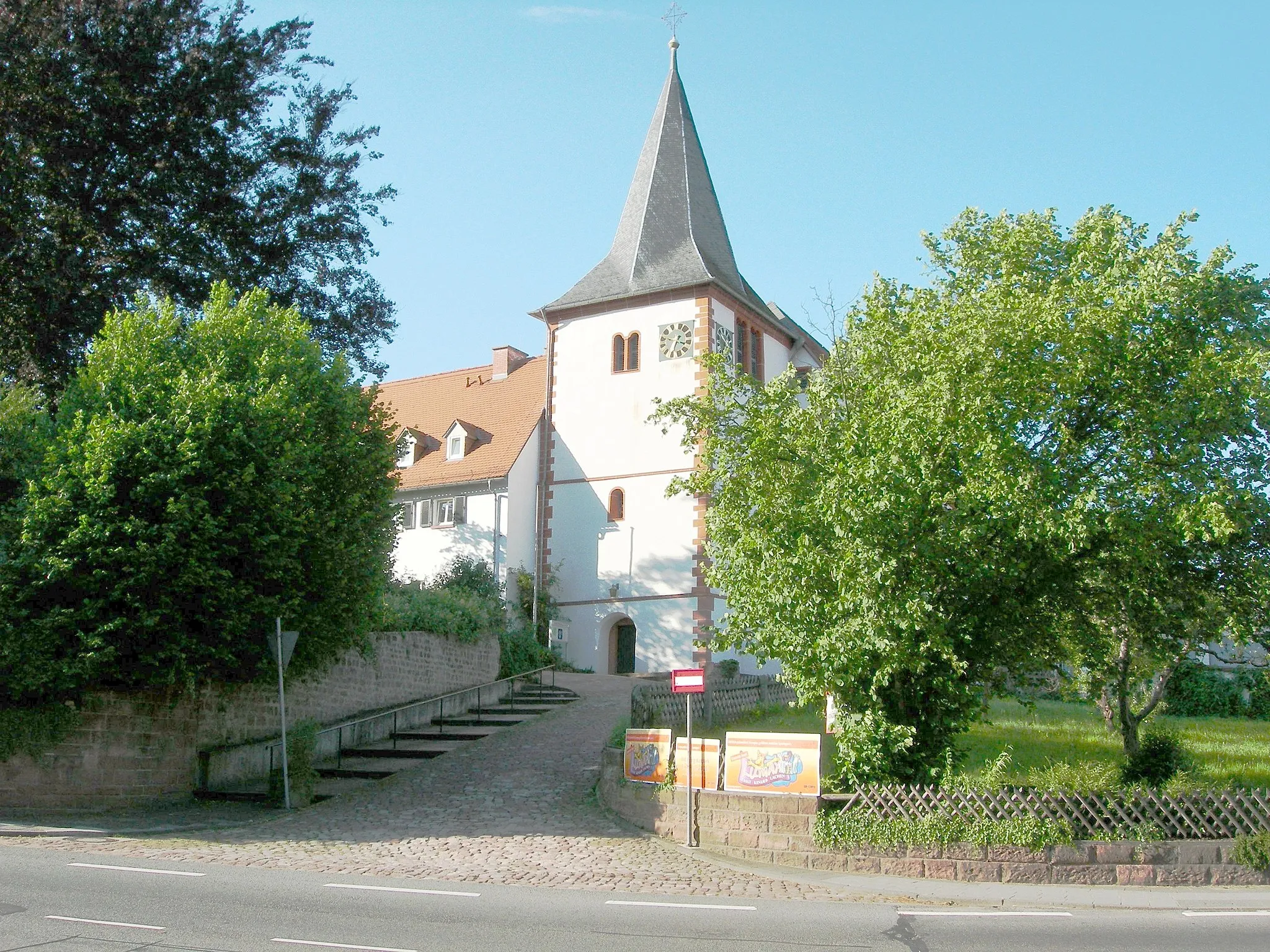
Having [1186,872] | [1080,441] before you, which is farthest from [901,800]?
[1080,441]

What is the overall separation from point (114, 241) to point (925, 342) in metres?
15.1

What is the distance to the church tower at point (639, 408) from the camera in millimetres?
37062

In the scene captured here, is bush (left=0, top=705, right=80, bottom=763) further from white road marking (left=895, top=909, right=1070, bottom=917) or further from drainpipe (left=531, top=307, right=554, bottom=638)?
drainpipe (left=531, top=307, right=554, bottom=638)

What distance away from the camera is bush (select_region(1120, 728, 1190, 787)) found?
1562cm

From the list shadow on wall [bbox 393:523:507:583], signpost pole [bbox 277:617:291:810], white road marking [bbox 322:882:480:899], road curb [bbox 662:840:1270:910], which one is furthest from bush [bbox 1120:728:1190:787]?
shadow on wall [bbox 393:523:507:583]

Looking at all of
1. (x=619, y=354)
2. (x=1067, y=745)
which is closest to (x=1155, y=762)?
(x=1067, y=745)

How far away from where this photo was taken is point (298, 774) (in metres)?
16.9

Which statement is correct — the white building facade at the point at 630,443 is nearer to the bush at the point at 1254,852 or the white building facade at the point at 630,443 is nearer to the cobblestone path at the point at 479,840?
the cobblestone path at the point at 479,840

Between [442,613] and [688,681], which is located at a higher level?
[442,613]

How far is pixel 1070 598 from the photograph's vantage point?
14.6m

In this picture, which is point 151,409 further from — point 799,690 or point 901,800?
point 901,800

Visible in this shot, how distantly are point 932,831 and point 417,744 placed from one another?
11.2 metres

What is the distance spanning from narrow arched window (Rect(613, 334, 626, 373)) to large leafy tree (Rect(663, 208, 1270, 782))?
23.9 meters

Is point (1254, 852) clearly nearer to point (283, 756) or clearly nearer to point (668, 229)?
point (283, 756)
